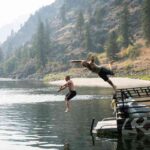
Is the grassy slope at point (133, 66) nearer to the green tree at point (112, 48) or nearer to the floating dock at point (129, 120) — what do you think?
the green tree at point (112, 48)

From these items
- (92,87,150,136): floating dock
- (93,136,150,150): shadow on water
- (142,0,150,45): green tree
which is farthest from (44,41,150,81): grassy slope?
(93,136,150,150): shadow on water

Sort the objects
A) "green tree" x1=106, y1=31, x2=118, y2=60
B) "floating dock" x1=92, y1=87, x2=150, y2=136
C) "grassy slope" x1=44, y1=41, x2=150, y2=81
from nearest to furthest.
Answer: "floating dock" x1=92, y1=87, x2=150, y2=136
"grassy slope" x1=44, y1=41, x2=150, y2=81
"green tree" x1=106, y1=31, x2=118, y2=60

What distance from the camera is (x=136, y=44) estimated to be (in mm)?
195000

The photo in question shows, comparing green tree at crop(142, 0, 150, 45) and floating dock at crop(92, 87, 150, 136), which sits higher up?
green tree at crop(142, 0, 150, 45)

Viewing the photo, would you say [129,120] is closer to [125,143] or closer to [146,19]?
[125,143]

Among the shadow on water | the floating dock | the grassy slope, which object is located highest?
the floating dock

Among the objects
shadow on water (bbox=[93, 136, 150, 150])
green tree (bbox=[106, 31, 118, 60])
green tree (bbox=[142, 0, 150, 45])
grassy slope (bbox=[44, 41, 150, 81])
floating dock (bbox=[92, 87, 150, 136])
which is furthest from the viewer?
green tree (bbox=[106, 31, 118, 60])

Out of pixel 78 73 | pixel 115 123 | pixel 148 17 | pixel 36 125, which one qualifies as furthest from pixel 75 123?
pixel 78 73

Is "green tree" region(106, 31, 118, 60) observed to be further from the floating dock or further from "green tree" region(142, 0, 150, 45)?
the floating dock

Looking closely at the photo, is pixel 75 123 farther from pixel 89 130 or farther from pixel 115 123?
pixel 115 123

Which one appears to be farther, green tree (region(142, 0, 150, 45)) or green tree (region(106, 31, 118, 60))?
green tree (region(106, 31, 118, 60))

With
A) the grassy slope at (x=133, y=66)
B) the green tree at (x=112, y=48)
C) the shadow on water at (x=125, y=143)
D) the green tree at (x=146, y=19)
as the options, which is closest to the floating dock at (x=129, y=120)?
the shadow on water at (x=125, y=143)

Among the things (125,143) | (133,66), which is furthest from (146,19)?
(125,143)

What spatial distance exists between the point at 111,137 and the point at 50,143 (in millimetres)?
4890
